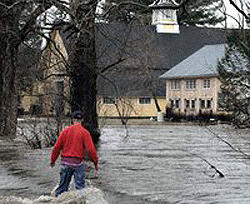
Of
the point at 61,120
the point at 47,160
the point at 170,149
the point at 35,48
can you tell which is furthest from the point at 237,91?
the point at 47,160

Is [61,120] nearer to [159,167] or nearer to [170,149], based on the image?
[170,149]

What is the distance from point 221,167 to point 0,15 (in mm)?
13453

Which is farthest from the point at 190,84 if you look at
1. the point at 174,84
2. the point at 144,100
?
the point at 144,100

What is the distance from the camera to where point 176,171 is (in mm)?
18891

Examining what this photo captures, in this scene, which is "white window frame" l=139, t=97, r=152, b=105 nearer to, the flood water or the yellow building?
the yellow building

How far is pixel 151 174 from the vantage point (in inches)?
716

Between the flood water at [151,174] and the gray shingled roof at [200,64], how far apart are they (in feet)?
132

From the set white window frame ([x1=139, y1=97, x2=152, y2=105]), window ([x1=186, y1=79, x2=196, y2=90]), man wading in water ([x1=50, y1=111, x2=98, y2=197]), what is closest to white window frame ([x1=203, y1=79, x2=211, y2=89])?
window ([x1=186, y1=79, x2=196, y2=90])

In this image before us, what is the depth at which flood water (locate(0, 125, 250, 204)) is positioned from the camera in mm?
14445

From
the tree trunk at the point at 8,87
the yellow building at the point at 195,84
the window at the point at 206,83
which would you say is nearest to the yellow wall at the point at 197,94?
the yellow building at the point at 195,84

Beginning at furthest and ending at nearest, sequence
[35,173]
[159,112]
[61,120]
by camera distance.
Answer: [159,112], [61,120], [35,173]

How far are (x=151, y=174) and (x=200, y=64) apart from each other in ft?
175

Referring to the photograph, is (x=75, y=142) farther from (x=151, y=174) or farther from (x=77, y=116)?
(x=151, y=174)

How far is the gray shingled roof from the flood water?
40.1 meters
